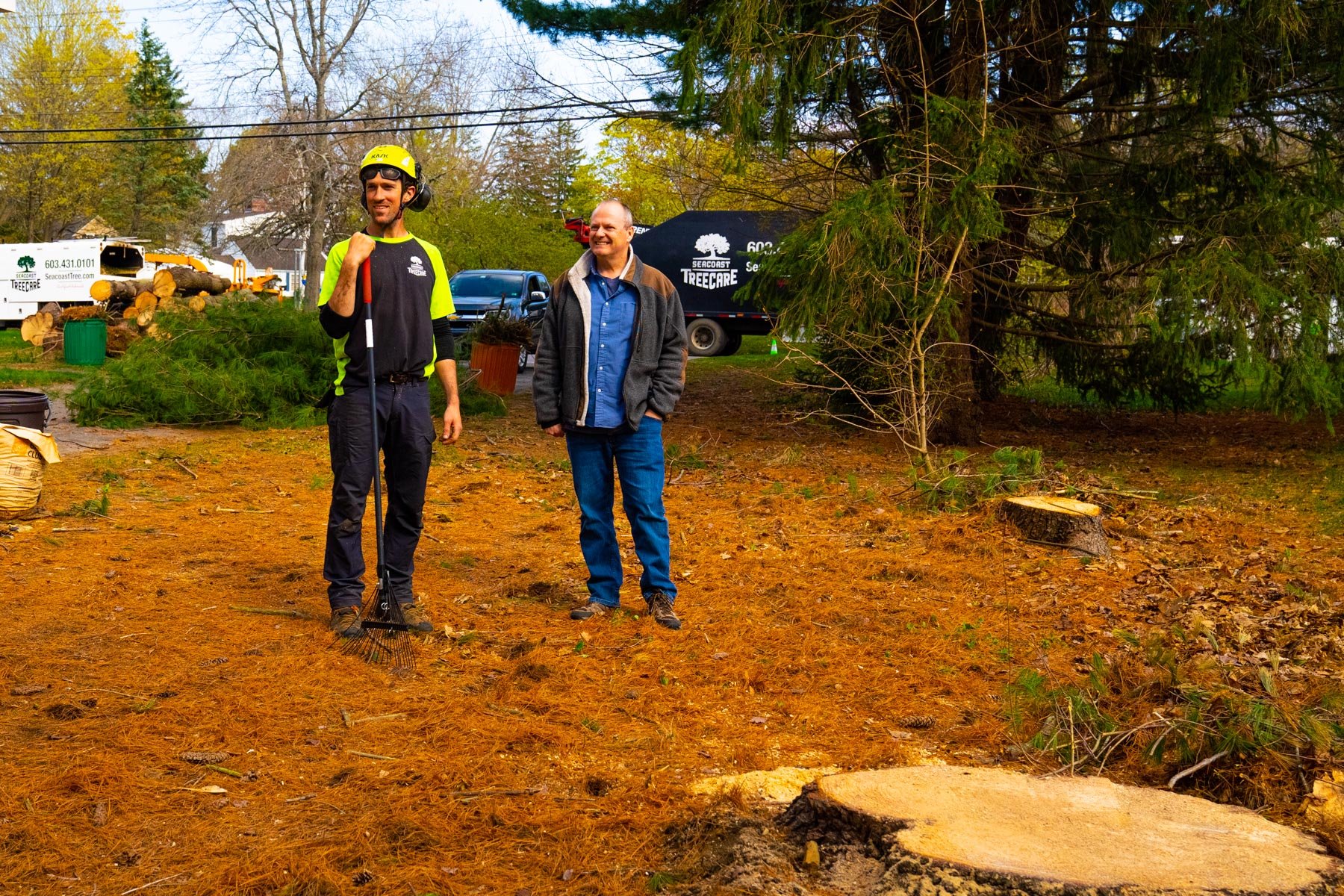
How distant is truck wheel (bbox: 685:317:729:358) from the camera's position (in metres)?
23.7

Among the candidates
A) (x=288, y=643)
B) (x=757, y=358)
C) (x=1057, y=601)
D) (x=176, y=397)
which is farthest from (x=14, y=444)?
(x=757, y=358)

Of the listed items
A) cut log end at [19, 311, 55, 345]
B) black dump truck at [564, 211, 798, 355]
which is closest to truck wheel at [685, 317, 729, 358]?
black dump truck at [564, 211, 798, 355]

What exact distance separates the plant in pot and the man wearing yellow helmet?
1051cm

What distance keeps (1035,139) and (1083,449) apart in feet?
10.0

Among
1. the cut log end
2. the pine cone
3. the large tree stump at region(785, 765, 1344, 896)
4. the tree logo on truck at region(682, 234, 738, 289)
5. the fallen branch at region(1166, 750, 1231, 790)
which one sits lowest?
the pine cone

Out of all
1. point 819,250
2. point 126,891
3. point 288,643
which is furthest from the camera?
point 819,250

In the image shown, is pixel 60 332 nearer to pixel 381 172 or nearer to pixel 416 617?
pixel 416 617

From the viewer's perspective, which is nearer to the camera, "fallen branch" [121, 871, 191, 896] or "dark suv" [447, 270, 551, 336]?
"fallen branch" [121, 871, 191, 896]

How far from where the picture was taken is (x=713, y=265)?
23516 millimetres

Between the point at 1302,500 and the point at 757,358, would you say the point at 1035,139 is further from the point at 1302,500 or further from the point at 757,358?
the point at 757,358

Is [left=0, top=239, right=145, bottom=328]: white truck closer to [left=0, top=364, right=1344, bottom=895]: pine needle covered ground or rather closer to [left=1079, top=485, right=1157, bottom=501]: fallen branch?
[left=0, top=364, right=1344, bottom=895]: pine needle covered ground

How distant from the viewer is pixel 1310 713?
13.0ft

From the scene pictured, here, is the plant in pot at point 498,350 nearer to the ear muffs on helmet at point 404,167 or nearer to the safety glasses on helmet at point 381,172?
the ear muffs on helmet at point 404,167

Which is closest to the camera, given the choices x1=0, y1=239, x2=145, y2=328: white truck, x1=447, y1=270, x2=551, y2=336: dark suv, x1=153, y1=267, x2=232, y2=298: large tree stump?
x1=447, y1=270, x2=551, y2=336: dark suv
